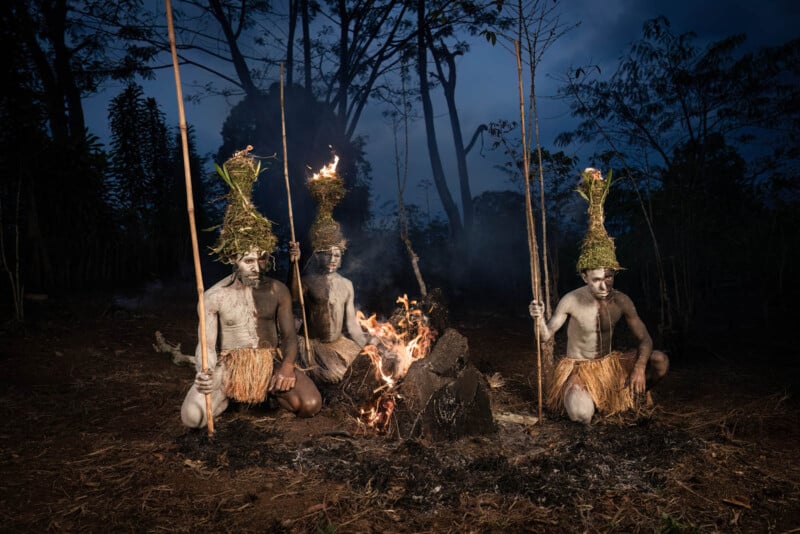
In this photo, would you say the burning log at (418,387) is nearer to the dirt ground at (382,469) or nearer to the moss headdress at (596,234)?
the dirt ground at (382,469)

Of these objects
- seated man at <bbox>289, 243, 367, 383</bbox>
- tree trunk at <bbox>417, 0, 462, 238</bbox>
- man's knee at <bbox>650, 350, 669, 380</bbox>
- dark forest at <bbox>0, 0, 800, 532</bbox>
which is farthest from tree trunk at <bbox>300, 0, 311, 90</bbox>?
man's knee at <bbox>650, 350, 669, 380</bbox>

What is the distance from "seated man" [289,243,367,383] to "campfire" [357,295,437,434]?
0.27 meters

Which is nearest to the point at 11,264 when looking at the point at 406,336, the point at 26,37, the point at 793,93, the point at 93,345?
the point at 93,345

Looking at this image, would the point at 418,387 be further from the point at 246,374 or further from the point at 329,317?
the point at 329,317

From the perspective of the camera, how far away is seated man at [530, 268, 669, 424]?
13.5ft

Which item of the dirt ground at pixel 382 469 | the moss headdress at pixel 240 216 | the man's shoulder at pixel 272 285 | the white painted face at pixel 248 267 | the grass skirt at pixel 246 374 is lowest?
the dirt ground at pixel 382 469

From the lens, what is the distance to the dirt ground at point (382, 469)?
2699mm

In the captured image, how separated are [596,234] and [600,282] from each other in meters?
0.41

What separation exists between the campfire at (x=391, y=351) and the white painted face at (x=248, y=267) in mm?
1283

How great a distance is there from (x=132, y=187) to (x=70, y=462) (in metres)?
13.2

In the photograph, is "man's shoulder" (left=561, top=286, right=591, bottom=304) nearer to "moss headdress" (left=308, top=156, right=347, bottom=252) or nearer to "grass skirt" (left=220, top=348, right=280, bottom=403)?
"moss headdress" (left=308, top=156, right=347, bottom=252)

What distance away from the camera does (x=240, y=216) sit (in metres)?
3.92

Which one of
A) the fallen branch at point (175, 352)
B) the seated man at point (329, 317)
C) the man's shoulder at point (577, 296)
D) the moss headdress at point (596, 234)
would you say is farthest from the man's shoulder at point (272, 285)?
the fallen branch at point (175, 352)

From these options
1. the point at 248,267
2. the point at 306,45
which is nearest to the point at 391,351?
the point at 248,267
